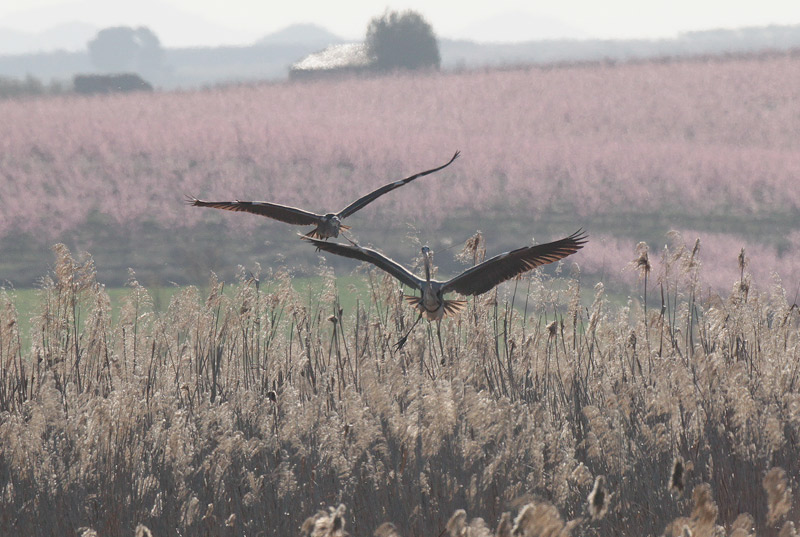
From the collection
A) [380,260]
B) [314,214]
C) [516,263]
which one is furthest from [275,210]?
[516,263]

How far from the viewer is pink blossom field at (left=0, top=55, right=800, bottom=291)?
49.6 ft

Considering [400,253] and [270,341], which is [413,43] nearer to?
[400,253]

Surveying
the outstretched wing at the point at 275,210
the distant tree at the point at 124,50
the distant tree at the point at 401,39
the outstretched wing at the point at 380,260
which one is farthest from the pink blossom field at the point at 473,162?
the distant tree at the point at 124,50

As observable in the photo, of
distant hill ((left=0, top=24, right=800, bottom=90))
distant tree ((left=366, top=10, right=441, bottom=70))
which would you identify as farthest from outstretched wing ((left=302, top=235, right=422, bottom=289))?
distant hill ((left=0, top=24, right=800, bottom=90))

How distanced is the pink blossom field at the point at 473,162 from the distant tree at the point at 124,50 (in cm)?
14332

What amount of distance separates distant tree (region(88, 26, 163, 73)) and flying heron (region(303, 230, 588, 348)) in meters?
163

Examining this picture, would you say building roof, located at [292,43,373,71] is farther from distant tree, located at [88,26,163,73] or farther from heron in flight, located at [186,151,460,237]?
distant tree, located at [88,26,163,73]

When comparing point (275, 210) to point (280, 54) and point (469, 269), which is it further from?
A: point (280, 54)

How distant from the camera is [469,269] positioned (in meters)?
3.02

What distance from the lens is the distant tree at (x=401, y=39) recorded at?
113ft

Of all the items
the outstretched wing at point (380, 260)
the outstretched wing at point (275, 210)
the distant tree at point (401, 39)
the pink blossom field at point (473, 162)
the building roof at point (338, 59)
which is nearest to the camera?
the outstretched wing at point (380, 260)

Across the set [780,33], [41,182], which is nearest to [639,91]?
[41,182]

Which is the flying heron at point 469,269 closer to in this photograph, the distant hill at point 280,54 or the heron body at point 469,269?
the heron body at point 469,269

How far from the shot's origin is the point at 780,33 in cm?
14200
